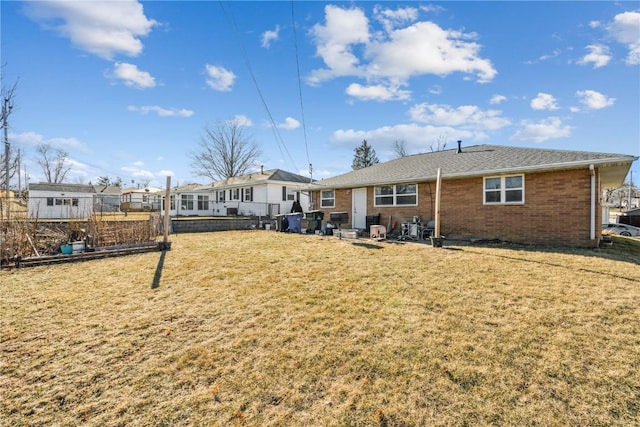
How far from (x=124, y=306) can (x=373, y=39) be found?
12933mm

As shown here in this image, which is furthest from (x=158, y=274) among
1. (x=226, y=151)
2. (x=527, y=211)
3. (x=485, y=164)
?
(x=226, y=151)

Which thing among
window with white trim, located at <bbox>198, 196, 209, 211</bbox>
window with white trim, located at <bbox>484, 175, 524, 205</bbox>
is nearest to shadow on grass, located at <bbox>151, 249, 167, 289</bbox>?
window with white trim, located at <bbox>484, 175, 524, 205</bbox>

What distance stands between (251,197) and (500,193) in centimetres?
1953

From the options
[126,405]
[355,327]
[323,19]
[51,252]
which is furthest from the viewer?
Answer: [323,19]

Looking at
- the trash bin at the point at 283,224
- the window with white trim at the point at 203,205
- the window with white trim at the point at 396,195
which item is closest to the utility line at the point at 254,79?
the trash bin at the point at 283,224

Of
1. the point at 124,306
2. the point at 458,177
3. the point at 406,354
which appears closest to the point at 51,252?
the point at 124,306

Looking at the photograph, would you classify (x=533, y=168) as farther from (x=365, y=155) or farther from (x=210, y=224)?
(x=365, y=155)

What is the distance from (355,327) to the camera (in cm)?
370

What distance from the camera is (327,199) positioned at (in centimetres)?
1636

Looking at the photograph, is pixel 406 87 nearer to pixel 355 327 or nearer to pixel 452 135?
pixel 355 327

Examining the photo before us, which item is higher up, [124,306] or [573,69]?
[573,69]

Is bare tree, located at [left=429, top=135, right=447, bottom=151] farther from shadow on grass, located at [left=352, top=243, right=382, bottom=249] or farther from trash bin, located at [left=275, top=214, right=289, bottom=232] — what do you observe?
shadow on grass, located at [left=352, top=243, right=382, bottom=249]

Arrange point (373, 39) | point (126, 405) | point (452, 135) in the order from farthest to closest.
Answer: point (452, 135) < point (373, 39) < point (126, 405)

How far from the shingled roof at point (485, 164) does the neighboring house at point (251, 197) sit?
783 centimetres
